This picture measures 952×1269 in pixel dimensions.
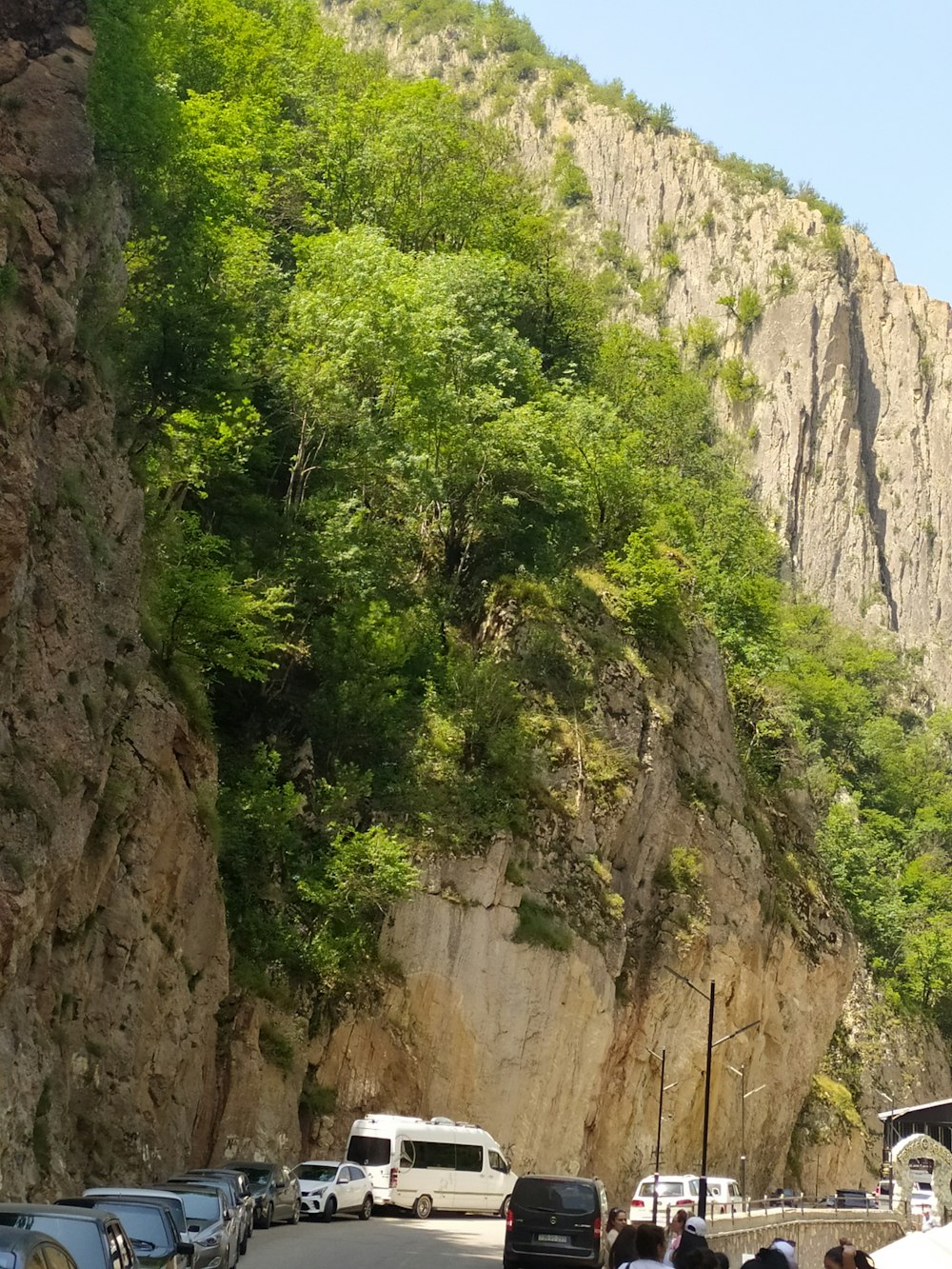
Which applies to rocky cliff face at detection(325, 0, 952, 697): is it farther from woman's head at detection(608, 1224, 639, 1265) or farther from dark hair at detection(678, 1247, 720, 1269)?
dark hair at detection(678, 1247, 720, 1269)

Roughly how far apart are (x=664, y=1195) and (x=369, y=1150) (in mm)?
6444

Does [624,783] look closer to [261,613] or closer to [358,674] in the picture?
[358,674]

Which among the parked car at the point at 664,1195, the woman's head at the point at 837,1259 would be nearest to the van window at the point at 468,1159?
the parked car at the point at 664,1195

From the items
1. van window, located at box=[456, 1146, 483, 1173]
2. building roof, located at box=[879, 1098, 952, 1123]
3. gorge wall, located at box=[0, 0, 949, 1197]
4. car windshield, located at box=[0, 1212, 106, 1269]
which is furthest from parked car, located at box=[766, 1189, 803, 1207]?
car windshield, located at box=[0, 1212, 106, 1269]

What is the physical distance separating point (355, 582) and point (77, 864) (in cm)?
1840

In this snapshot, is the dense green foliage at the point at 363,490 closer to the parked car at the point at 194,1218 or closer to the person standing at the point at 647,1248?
the parked car at the point at 194,1218

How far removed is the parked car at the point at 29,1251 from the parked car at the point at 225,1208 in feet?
32.6

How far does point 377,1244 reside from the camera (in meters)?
26.2

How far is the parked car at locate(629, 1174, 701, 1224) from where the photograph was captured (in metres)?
32.6

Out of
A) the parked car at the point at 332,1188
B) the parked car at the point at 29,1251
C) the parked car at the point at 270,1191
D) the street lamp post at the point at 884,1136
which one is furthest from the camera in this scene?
the street lamp post at the point at 884,1136

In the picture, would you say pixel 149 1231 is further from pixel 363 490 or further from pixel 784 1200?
pixel 363 490

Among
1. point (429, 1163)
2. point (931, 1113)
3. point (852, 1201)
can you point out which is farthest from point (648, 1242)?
point (931, 1113)

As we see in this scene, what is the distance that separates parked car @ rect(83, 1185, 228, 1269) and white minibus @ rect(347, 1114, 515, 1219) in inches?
602

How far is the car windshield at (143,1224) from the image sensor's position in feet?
49.4
